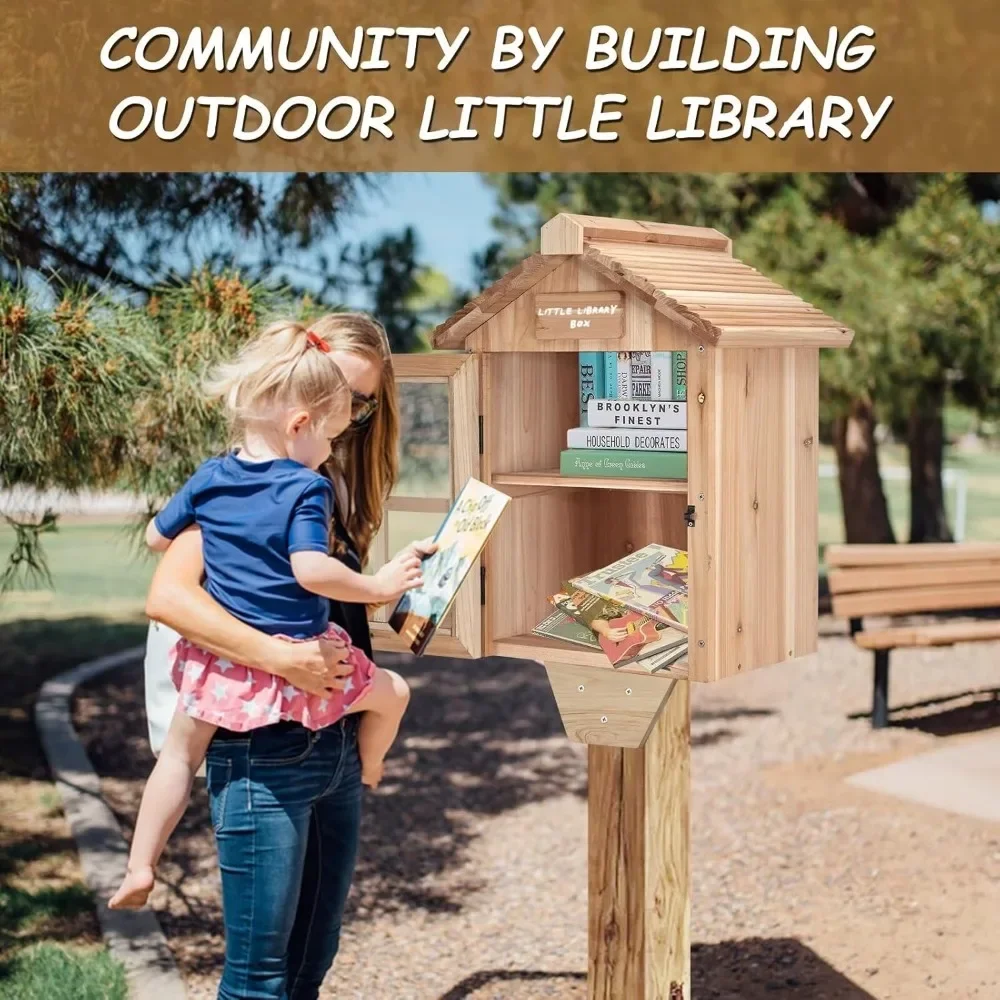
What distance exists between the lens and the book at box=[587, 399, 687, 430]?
2852 mm

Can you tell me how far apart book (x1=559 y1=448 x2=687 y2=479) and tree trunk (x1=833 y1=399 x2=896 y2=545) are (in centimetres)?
798

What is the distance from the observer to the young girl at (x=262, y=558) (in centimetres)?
224

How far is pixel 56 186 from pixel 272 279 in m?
0.73

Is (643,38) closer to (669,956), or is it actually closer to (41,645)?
(669,956)

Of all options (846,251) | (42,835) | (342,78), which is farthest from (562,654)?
(846,251)

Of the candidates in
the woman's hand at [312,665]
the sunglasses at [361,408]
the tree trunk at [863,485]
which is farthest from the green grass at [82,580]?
the woman's hand at [312,665]

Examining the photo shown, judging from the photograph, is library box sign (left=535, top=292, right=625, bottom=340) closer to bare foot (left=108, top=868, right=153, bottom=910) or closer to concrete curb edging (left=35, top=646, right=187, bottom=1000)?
bare foot (left=108, top=868, right=153, bottom=910)

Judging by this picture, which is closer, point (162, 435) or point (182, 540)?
point (182, 540)

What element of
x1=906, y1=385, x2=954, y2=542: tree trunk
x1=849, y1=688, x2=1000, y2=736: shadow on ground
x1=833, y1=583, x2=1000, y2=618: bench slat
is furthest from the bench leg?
x1=906, y1=385, x2=954, y2=542: tree trunk

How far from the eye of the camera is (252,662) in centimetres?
224

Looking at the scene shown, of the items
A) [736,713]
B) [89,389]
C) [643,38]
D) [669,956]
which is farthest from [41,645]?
[669,956]

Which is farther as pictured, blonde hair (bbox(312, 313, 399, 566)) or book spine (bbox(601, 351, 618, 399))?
book spine (bbox(601, 351, 618, 399))

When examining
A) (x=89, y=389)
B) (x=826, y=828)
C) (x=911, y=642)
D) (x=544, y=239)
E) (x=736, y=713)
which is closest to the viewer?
(x=544, y=239)

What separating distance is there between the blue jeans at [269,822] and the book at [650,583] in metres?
0.69
